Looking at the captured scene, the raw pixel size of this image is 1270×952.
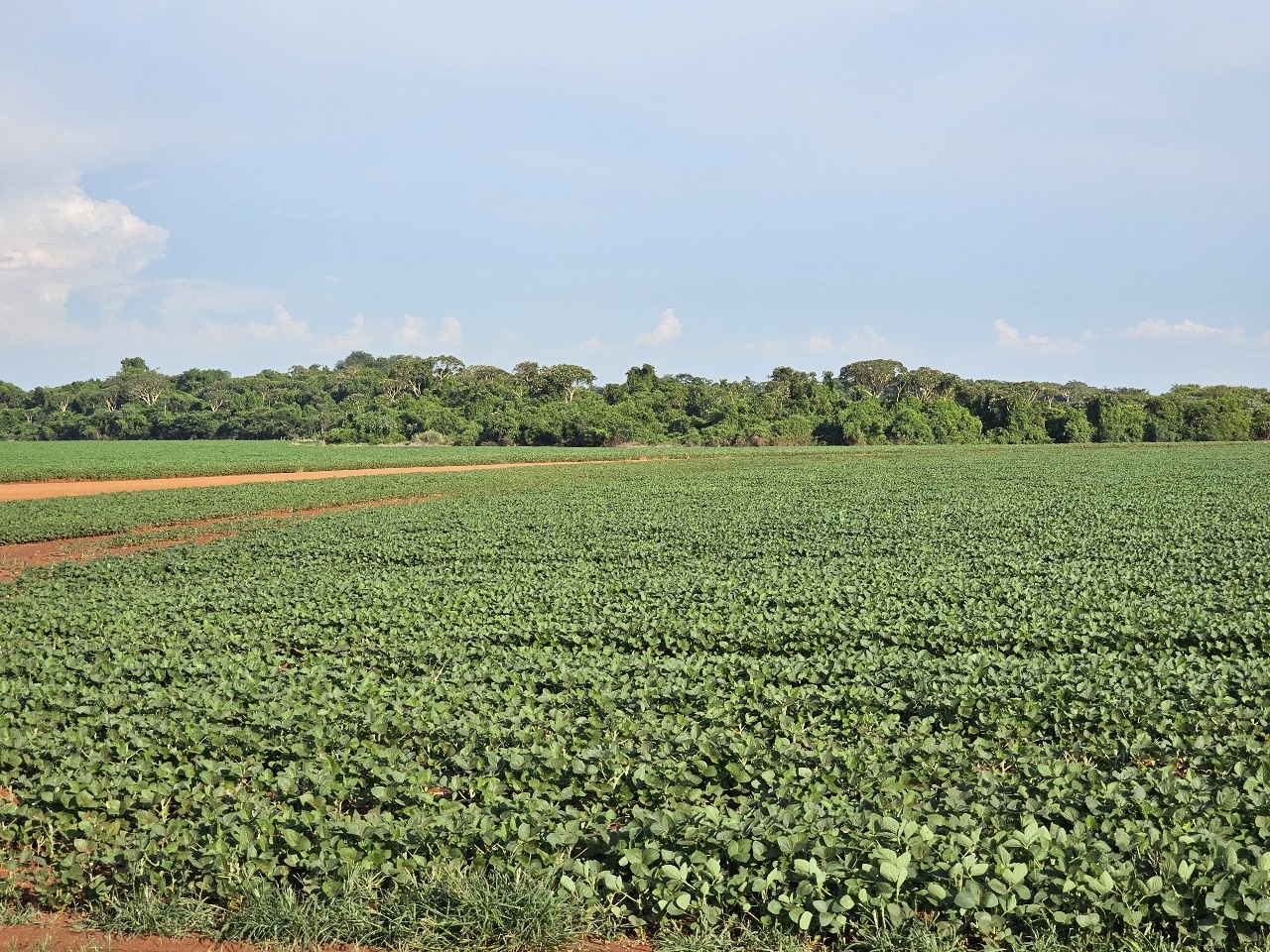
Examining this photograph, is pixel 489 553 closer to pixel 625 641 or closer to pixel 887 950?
pixel 625 641

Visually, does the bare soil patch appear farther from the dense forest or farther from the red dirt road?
the dense forest

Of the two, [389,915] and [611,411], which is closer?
[389,915]

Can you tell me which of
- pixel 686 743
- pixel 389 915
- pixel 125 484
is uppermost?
pixel 125 484

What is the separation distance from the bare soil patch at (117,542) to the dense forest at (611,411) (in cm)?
7202

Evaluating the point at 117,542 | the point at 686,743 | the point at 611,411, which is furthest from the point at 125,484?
the point at 611,411

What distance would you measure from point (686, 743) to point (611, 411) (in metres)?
99.8

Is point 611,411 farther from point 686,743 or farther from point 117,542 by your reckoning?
point 686,743

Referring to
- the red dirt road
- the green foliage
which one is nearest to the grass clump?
the green foliage

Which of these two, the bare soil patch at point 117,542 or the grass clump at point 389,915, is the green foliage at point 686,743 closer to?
the grass clump at point 389,915

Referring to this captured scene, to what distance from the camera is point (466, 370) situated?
137375 millimetres

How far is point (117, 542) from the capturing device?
958 inches

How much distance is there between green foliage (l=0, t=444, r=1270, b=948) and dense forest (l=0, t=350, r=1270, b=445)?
86.9 meters

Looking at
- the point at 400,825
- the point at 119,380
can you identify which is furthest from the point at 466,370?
the point at 400,825

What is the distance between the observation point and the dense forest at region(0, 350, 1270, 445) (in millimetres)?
104125
